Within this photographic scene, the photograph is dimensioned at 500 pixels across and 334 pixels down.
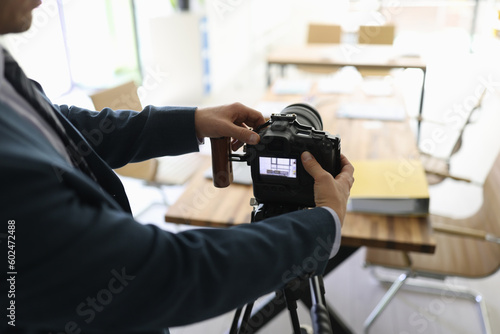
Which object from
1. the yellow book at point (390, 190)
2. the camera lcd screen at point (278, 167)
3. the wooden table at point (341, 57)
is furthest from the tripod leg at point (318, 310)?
the wooden table at point (341, 57)

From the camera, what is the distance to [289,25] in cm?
752

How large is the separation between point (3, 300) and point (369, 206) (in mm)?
1074

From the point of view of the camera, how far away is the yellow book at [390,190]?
1367 mm

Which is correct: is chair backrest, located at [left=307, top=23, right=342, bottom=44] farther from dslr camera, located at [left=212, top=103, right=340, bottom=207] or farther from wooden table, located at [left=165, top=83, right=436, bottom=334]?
dslr camera, located at [left=212, top=103, right=340, bottom=207]

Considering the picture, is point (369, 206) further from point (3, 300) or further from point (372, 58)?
point (372, 58)

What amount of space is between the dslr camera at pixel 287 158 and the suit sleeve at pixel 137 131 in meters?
0.13

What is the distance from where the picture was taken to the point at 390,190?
4.58 ft

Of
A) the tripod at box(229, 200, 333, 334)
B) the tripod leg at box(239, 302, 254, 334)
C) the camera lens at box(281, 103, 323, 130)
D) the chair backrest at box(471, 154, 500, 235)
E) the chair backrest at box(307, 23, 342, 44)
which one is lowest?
the chair backrest at box(471, 154, 500, 235)

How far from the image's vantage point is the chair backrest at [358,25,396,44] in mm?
4004

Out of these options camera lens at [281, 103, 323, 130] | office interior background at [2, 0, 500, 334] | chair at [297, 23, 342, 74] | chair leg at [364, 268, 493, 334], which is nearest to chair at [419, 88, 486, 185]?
office interior background at [2, 0, 500, 334]

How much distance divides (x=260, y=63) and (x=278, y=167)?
548 centimetres

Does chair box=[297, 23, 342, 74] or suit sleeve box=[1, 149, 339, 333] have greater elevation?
suit sleeve box=[1, 149, 339, 333]

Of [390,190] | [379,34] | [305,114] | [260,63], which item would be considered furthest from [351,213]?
[260,63]

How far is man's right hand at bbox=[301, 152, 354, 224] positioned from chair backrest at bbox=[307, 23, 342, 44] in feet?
11.9
